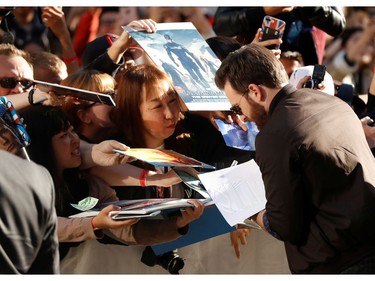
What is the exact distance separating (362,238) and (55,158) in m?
1.41

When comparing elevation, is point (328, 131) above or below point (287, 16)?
above

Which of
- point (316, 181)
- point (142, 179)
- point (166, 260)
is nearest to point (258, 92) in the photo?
point (316, 181)

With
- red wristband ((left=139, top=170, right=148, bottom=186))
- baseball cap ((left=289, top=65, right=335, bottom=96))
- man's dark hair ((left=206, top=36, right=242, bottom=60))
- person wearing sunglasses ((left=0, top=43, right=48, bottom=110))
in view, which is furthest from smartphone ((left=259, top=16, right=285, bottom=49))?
person wearing sunglasses ((left=0, top=43, right=48, bottom=110))

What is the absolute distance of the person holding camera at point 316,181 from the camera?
3566mm

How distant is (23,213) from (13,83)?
174 centimetres

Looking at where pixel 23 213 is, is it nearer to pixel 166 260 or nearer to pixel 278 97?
pixel 278 97

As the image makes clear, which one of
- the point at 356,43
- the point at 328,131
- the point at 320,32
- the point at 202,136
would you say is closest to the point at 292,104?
the point at 328,131

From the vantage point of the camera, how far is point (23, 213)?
296 cm

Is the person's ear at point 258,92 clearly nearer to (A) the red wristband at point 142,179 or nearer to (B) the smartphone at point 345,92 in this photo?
(A) the red wristband at point 142,179

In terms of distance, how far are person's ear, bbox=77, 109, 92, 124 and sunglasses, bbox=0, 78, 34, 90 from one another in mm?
326

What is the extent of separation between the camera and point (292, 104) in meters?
3.67

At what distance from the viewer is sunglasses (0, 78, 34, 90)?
4551 mm
